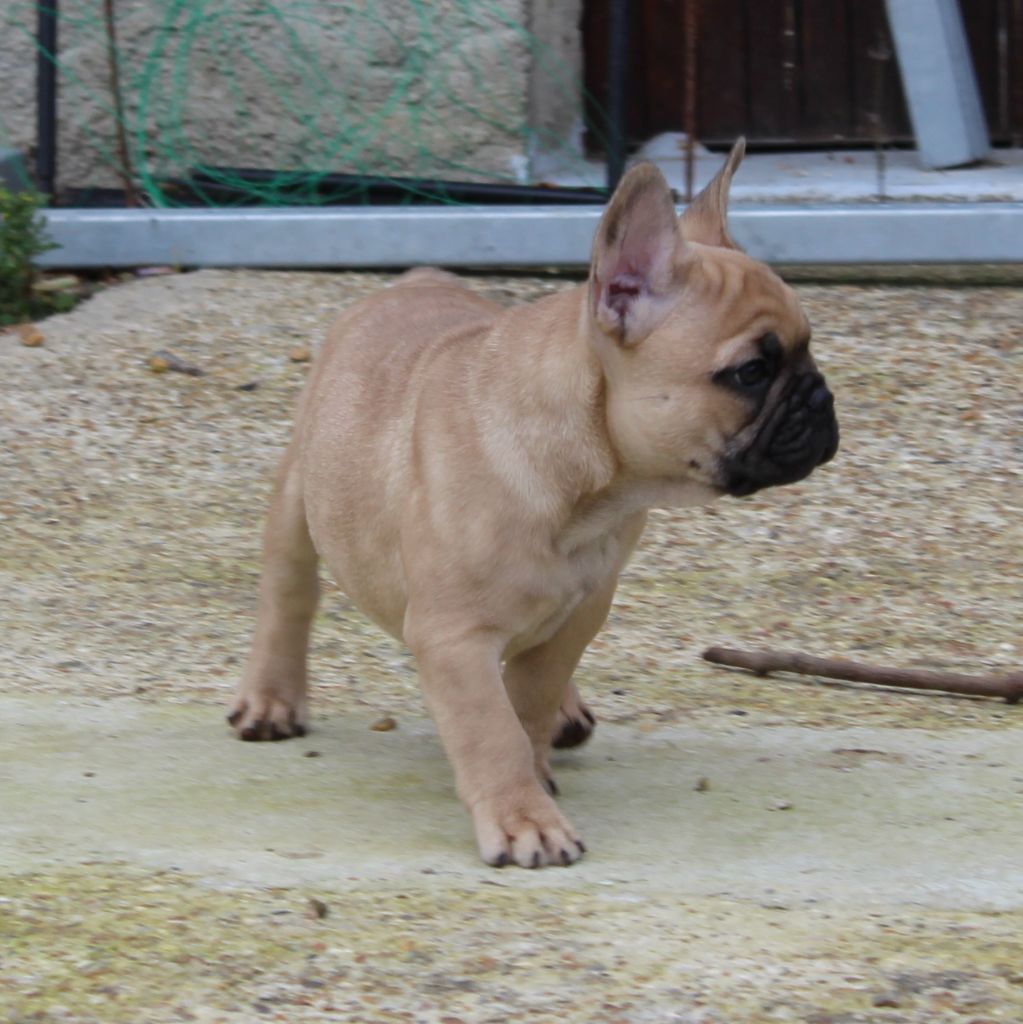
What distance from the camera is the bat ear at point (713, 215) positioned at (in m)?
4.46

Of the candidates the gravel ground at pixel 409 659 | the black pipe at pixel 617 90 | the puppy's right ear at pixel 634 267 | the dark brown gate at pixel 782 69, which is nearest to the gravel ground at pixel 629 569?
the gravel ground at pixel 409 659

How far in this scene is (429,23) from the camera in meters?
9.91

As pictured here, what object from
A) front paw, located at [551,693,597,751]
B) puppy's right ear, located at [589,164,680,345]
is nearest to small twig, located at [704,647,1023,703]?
front paw, located at [551,693,597,751]

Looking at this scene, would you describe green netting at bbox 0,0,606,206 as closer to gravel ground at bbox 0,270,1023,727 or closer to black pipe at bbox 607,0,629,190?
black pipe at bbox 607,0,629,190

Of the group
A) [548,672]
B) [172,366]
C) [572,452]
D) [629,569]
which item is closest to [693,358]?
[572,452]

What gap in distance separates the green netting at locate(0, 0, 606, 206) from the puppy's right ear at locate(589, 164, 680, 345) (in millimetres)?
6078

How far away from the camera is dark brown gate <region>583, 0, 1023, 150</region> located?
35.7 feet

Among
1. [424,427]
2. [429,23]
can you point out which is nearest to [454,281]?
[424,427]

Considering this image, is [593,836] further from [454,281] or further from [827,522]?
[827,522]

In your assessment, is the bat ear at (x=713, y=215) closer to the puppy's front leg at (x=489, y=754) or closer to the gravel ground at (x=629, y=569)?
the puppy's front leg at (x=489, y=754)

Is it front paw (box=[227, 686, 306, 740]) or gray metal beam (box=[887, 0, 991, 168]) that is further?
gray metal beam (box=[887, 0, 991, 168])

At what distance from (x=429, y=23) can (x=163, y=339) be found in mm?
2675

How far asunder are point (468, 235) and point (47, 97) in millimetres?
2531

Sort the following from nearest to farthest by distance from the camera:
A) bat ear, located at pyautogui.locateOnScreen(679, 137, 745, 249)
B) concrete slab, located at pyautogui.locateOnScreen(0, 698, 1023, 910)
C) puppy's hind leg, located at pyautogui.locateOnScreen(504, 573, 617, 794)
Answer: concrete slab, located at pyautogui.locateOnScreen(0, 698, 1023, 910) < puppy's hind leg, located at pyautogui.locateOnScreen(504, 573, 617, 794) < bat ear, located at pyautogui.locateOnScreen(679, 137, 745, 249)
